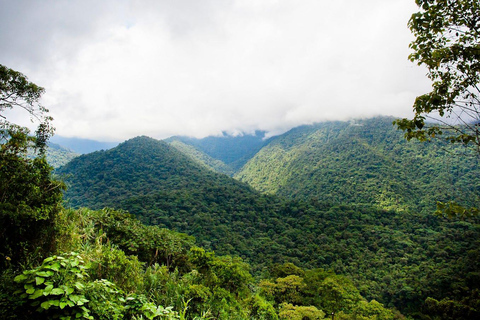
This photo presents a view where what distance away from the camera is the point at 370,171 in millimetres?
92188

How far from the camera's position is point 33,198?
375 centimetres

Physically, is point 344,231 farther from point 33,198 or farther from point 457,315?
point 33,198

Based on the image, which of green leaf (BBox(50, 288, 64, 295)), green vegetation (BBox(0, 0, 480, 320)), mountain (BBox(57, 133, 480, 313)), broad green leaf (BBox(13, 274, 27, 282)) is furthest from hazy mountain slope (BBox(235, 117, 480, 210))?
broad green leaf (BBox(13, 274, 27, 282))

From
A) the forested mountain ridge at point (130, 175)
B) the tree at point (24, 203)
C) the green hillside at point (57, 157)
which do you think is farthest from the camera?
the green hillside at point (57, 157)

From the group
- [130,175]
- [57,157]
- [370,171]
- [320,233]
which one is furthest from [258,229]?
[57,157]

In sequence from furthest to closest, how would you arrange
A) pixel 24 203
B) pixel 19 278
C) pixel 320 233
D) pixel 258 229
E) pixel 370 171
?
1. pixel 370 171
2. pixel 258 229
3. pixel 320 233
4. pixel 24 203
5. pixel 19 278

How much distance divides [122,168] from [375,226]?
292 feet

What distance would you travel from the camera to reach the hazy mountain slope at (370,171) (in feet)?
238

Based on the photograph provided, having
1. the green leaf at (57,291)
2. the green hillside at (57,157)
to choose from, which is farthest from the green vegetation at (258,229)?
the green hillside at (57,157)

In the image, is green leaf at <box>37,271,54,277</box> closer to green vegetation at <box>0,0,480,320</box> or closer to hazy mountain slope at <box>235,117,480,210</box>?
green vegetation at <box>0,0,480,320</box>

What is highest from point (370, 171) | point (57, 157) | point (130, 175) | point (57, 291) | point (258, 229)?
point (57, 157)

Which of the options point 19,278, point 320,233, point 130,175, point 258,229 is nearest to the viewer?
point 19,278

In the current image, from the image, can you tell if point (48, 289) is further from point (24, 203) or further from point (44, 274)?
point (24, 203)

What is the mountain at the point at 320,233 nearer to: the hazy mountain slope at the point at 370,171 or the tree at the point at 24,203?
the hazy mountain slope at the point at 370,171
